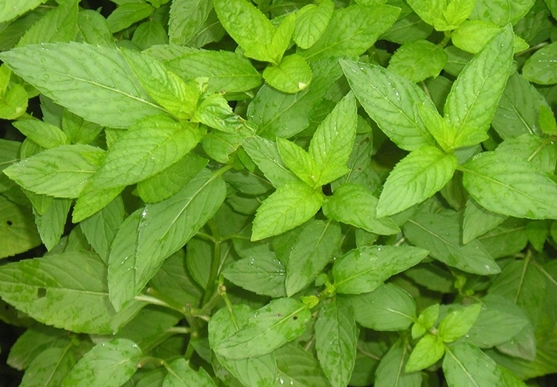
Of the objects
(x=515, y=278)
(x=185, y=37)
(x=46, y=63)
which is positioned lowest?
(x=515, y=278)

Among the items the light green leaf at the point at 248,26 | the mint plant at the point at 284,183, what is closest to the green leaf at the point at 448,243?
the mint plant at the point at 284,183

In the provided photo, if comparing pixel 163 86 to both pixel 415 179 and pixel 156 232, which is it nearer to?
pixel 156 232

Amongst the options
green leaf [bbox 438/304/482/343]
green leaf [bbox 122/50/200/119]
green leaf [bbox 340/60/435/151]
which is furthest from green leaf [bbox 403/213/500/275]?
green leaf [bbox 122/50/200/119]

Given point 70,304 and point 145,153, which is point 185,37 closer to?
point 145,153

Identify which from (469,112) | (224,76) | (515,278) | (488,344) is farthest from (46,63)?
(515,278)

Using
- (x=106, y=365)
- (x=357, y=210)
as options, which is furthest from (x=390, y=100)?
(x=106, y=365)

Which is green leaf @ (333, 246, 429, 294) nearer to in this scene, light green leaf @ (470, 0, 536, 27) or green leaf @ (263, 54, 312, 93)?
green leaf @ (263, 54, 312, 93)
